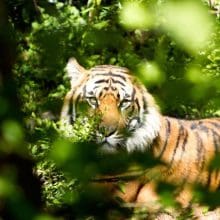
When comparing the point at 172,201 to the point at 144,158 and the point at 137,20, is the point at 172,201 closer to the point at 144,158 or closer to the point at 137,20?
the point at 144,158

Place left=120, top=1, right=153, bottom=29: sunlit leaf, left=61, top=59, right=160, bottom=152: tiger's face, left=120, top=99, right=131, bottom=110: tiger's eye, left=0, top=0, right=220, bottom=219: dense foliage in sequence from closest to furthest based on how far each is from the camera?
left=0, top=0, right=220, bottom=219: dense foliage < left=120, top=1, right=153, bottom=29: sunlit leaf < left=61, top=59, right=160, bottom=152: tiger's face < left=120, top=99, right=131, bottom=110: tiger's eye

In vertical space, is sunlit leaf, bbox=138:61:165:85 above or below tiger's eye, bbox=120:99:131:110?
above

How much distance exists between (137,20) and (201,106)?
149mm

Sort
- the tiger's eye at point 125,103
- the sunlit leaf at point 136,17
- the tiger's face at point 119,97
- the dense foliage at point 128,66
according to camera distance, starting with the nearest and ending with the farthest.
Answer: the dense foliage at point 128,66 < the sunlit leaf at point 136,17 < the tiger's face at point 119,97 < the tiger's eye at point 125,103

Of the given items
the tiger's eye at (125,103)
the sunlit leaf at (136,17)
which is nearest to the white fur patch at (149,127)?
the tiger's eye at (125,103)

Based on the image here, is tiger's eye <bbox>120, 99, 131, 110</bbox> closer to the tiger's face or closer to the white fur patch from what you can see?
the tiger's face

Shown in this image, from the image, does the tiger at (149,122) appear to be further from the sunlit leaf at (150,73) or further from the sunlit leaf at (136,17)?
the sunlit leaf at (136,17)

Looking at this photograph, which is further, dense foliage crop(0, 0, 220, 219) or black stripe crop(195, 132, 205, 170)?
black stripe crop(195, 132, 205, 170)

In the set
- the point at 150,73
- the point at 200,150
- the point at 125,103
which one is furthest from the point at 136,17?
the point at 200,150

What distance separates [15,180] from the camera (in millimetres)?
681

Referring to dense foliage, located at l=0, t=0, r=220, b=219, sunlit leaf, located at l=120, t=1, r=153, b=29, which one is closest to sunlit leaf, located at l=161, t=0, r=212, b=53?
dense foliage, located at l=0, t=0, r=220, b=219

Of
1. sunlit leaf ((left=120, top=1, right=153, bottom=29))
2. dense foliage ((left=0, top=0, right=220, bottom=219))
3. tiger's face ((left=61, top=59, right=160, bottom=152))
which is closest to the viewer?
dense foliage ((left=0, top=0, right=220, bottom=219))

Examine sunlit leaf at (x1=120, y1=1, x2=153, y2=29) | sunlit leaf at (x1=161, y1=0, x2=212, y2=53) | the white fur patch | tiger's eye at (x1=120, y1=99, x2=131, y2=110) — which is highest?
sunlit leaf at (x1=161, y1=0, x2=212, y2=53)

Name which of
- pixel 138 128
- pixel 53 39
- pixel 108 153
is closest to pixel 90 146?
pixel 108 153
